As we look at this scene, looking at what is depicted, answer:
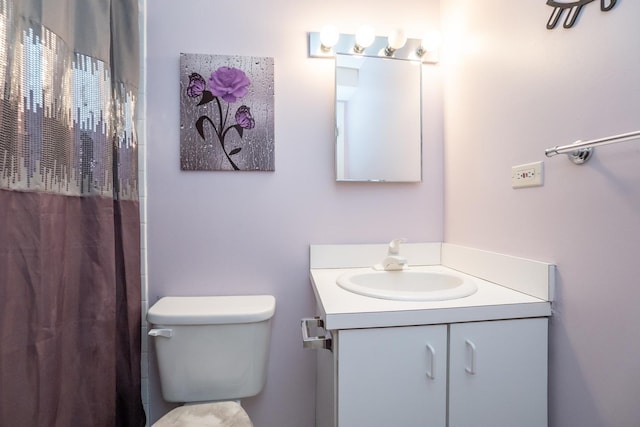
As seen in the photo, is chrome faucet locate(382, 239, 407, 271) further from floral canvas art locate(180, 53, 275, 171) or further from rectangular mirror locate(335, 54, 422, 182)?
floral canvas art locate(180, 53, 275, 171)

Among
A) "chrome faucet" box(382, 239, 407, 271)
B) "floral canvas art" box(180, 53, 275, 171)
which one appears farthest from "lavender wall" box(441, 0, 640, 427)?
"floral canvas art" box(180, 53, 275, 171)

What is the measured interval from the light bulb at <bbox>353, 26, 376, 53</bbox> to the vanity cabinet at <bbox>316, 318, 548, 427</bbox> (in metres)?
1.21

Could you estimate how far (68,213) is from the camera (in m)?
0.87

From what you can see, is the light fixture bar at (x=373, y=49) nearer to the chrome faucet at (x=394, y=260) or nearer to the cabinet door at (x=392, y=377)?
the chrome faucet at (x=394, y=260)

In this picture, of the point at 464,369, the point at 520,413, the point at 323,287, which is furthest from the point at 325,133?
the point at 520,413

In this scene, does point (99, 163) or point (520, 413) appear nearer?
point (520, 413)

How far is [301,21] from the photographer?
1.36 metres

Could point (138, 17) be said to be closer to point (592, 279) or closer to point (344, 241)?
point (344, 241)

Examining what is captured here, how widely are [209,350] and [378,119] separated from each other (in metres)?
1.24

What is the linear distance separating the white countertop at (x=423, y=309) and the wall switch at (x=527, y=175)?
36 cm

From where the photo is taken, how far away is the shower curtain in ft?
2.25

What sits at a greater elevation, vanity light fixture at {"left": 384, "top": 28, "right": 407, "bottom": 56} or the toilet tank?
vanity light fixture at {"left": 384, "top": 28, "right": 407, "bottom": 56}

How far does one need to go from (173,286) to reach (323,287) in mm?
712

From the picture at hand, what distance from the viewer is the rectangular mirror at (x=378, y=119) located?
1368mm
